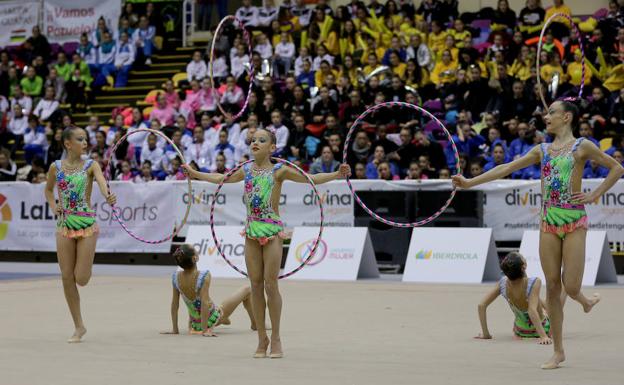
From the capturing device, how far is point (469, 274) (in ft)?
51.4

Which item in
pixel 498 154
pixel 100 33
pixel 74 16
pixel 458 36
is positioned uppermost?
pixel 74 16

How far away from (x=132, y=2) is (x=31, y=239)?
944 centimetres

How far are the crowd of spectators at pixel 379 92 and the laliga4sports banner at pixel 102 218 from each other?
2.50 feet

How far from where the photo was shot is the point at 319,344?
9.21m

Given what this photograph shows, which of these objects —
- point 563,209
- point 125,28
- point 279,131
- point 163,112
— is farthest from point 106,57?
point 563,209

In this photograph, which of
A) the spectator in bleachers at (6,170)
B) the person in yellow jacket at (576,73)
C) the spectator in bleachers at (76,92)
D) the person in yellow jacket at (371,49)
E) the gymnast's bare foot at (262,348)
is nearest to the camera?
the gymnast's bare foot at (262,348)

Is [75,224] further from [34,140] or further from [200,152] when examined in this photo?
[34,140]

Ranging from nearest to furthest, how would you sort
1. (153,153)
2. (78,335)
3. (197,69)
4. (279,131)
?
(78,335) → (279,131) → (153,153) → (197,69)

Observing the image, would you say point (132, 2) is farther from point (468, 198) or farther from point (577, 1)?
point (468, 198)

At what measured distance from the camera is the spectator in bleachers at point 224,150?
2016 cm

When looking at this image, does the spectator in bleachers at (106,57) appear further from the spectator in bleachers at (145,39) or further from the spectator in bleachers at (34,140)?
the spectator in bleachers at (34,140)

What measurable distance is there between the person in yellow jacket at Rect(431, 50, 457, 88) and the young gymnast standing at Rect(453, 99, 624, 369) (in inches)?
497

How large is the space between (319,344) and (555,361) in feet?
7.57

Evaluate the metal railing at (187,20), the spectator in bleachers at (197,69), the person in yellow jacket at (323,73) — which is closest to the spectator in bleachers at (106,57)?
the metal railing at (187,20)
